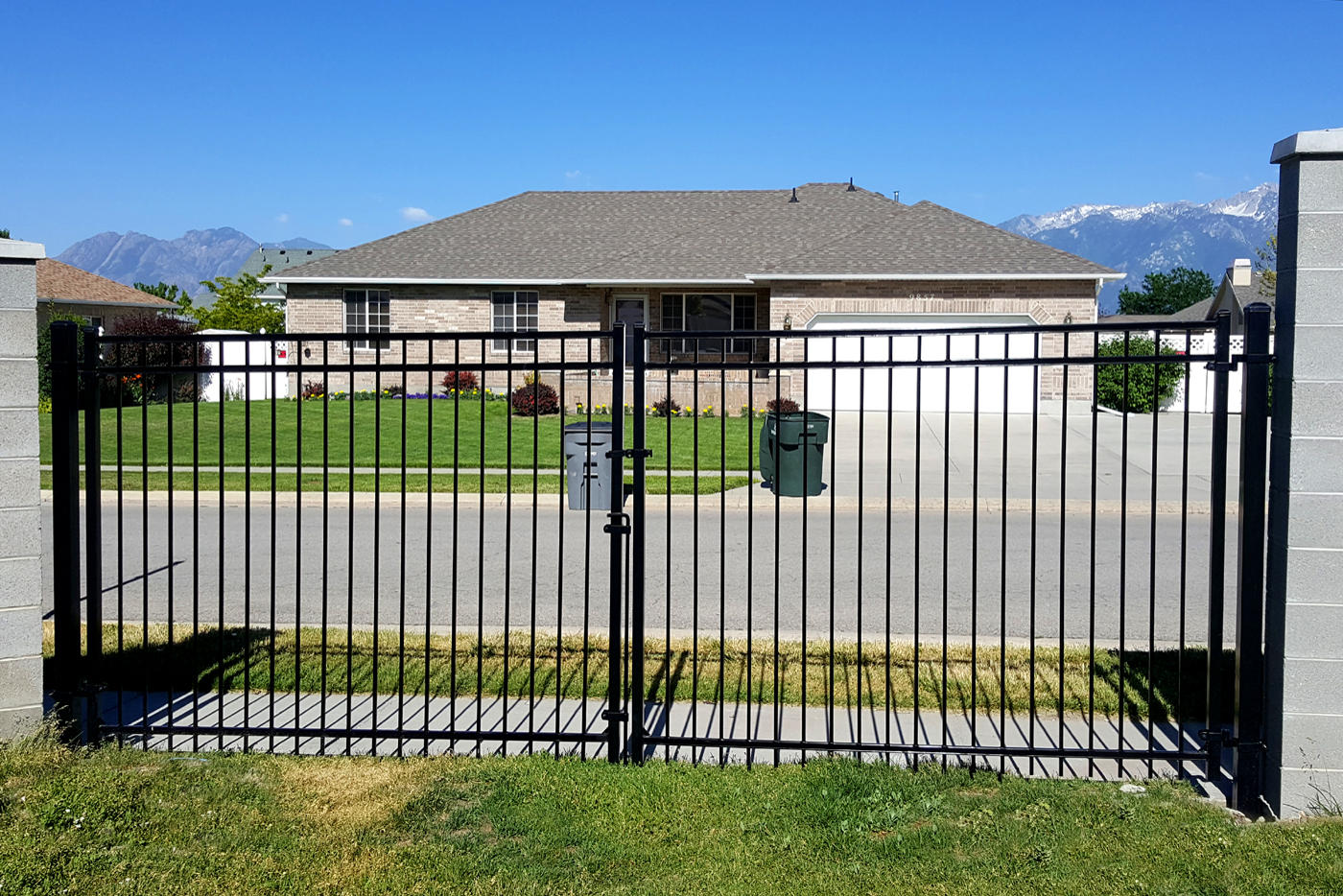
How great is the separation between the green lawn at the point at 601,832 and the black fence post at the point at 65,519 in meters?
0.48

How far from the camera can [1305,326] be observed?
4707 mm

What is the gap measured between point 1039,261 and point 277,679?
26.0 metres

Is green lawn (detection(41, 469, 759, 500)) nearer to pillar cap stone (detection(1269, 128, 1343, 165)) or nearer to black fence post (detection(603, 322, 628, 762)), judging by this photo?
black fence post (detection(603, 322, 628, 762))

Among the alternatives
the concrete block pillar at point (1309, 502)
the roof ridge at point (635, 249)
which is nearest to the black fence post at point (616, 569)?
the concrete block pillar at point (1309, 502)

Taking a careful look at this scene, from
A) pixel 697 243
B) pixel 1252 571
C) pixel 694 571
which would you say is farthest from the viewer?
pixel 697 243

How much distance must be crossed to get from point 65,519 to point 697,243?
94.8 feet

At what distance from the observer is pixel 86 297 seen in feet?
132

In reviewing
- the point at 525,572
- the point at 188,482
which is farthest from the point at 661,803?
the point at 188,482

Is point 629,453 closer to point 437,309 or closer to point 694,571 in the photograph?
point 694,571

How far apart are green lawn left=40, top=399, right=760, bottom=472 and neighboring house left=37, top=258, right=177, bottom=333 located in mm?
15159

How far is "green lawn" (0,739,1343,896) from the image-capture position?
161 inches

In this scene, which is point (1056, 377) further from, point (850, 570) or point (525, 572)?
point (525, 572)

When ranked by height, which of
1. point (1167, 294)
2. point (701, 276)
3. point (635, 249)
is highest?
point (1167, 294)

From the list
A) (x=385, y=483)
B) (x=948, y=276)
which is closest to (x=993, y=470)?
(x=385, y=483)
